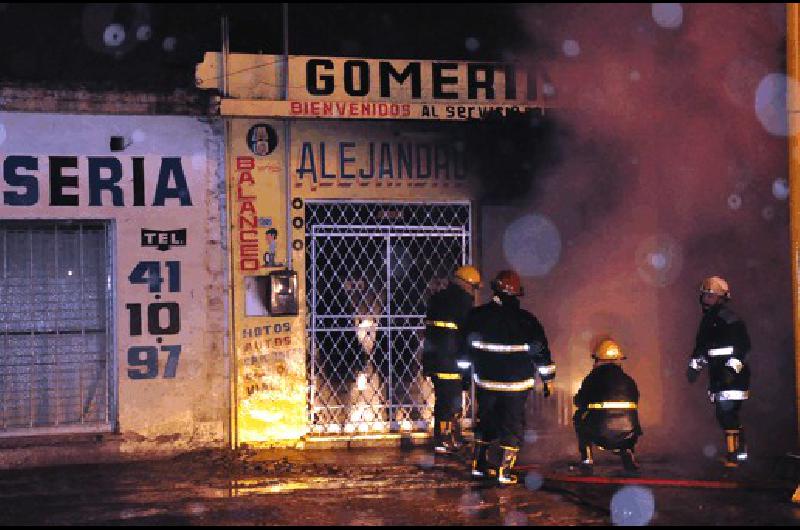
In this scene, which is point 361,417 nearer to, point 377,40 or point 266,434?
point 266,434

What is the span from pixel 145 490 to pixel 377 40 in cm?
528

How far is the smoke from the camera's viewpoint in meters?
10.8

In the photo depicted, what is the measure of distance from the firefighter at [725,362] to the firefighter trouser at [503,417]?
71.0 inches

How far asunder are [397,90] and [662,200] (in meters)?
3.10

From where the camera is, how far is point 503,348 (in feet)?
29.0

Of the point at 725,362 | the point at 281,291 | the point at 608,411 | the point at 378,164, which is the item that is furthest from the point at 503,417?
the point at 378,164

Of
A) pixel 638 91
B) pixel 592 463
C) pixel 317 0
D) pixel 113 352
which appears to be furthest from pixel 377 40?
pixel 592 463

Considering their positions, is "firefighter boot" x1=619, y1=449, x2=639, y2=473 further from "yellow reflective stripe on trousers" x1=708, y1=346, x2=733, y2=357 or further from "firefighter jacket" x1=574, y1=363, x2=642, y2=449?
"yellow reflective stripe on trousers" x1=708, y1=346, x2=733, y2=357

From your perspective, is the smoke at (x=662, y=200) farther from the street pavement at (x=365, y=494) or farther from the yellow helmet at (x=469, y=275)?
the street pavement at (x=365, y=494)

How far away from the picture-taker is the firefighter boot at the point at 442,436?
1043 cm

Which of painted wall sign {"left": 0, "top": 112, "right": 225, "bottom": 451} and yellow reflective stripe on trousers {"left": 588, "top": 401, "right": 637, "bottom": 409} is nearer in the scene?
yellow reflective stripe on trousers {"left": 588, "top": 401, "right": 637, "bottom": 409}

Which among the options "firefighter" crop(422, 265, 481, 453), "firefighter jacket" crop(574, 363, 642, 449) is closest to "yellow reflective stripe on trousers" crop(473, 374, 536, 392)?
"firefighter jacket" crop(574, 363, 642, 449)

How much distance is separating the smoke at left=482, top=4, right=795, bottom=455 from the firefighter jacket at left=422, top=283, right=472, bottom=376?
38.5 inches

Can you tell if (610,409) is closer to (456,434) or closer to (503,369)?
(503,369)
